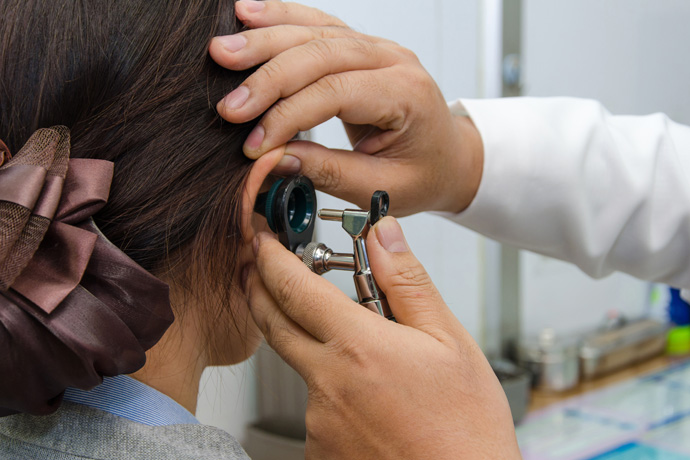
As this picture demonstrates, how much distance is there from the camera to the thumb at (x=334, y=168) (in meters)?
0.66

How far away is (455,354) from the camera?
0.54m

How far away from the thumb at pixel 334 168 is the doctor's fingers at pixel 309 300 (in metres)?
0.12

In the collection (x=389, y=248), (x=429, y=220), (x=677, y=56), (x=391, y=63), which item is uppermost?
(x=391, y=63)

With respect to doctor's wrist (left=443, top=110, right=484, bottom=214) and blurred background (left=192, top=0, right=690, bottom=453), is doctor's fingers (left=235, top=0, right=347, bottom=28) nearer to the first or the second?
doctor's wrist (left=443, top=110, right=484, bottom=214)

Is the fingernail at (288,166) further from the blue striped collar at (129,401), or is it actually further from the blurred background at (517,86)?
the blurred background at (517,86)

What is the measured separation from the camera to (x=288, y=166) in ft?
2.13

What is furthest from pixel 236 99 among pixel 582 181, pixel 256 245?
pixel 582 181

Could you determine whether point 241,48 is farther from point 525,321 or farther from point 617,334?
point 617,334

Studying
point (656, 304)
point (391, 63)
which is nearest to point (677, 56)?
point (656, 304)

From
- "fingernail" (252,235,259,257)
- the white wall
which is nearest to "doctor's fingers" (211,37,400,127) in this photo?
"fingernail" (252,235,259,257)

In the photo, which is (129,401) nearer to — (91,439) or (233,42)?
(91,439)

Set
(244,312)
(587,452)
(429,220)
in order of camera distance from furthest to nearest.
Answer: (429,220), (587,452), (244,312)

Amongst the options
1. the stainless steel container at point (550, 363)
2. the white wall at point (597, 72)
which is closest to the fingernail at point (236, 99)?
the white wall at point (597, 72)

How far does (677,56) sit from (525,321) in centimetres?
106
